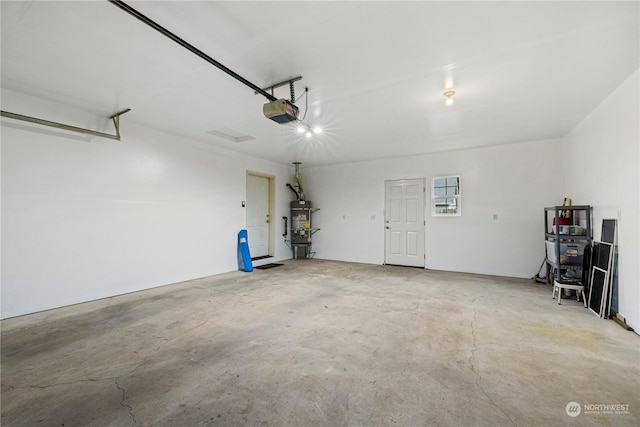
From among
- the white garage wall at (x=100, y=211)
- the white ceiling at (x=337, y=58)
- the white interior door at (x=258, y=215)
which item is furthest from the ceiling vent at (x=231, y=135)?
the white interior door at (x=258, y=215)

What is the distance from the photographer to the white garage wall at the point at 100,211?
10.5 feet

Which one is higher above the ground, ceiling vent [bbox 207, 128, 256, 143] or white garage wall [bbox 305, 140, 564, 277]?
ceiling vent [bbox 207, 128, 256, 143]

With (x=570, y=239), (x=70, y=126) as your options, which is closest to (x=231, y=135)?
(x=70, y=126)

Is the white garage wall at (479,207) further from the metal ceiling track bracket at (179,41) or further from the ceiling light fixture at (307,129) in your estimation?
the metal ceiling track bracket at (179,41)

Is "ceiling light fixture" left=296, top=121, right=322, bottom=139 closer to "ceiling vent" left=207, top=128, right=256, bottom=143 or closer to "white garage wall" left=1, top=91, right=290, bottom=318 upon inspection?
"ceiling vent" left=207, top=128, right=256, bottom=143

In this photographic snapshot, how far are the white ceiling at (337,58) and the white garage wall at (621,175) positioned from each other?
0.23 m

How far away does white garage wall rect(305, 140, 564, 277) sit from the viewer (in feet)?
16.8

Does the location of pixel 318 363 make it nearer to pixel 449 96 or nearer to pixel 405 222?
pixel 449 96

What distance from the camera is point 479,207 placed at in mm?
5613

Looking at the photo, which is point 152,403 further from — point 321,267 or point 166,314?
point 321,267

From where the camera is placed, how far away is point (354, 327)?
9.51 ft

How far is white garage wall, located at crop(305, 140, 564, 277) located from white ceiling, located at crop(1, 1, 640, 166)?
127 centimetres

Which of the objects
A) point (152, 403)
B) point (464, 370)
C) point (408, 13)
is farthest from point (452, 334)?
point (408, 13)

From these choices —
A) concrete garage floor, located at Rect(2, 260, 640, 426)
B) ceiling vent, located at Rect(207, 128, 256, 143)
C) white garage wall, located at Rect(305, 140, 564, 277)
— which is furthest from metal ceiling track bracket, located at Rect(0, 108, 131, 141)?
white garage wall, located at Rect(305, 140, 564, 277)
